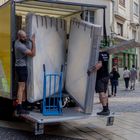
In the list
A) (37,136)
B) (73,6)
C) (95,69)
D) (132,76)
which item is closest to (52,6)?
(73,6)

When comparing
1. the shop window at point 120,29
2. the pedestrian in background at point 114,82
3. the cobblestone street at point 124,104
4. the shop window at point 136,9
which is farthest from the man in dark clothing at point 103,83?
the shop window at point 136,9

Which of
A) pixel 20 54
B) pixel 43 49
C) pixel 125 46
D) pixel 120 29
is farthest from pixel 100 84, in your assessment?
pixel 120 29

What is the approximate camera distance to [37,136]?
868 centimetres

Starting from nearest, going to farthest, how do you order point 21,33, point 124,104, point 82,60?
point 21,33 < point 82,60 < point 124,104

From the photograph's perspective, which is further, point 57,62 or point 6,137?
point 57,62

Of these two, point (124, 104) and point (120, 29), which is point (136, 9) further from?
point (124, 104)

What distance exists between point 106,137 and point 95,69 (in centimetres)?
141

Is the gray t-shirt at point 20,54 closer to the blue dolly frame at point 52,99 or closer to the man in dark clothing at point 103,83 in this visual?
the blue dolly frame at point 52,99

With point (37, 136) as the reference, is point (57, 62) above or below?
above

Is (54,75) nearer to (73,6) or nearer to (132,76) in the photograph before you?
(73,6)

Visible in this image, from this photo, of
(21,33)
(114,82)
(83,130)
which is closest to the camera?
(21,33)

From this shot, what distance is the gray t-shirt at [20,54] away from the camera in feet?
27.9

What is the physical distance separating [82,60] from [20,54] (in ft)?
4.25

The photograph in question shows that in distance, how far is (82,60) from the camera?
28.8 ft
